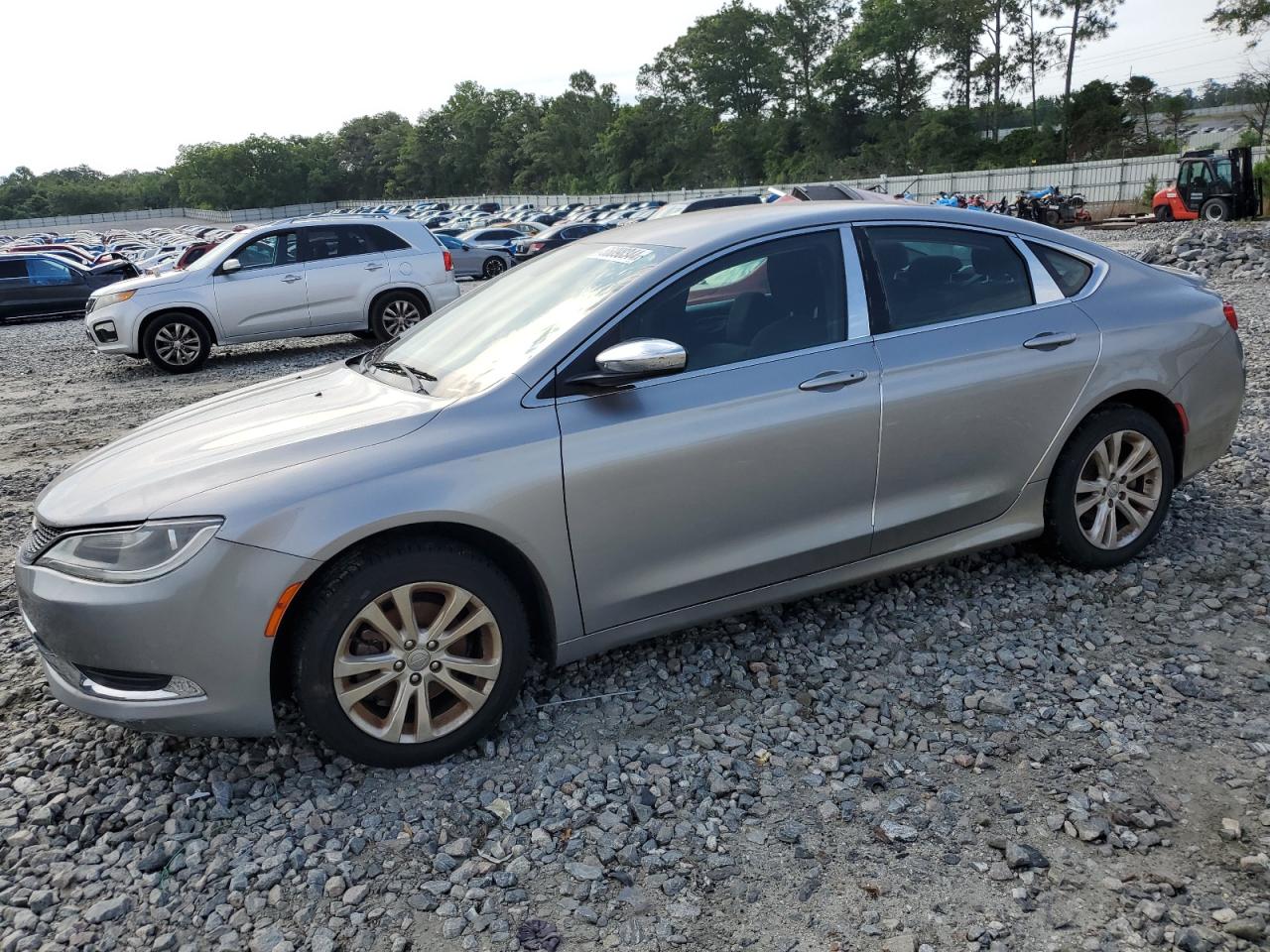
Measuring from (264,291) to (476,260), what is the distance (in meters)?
13.9

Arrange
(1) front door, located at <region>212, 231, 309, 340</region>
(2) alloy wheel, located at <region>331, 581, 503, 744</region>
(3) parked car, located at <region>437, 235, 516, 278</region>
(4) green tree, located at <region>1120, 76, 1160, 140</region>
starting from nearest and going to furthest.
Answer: (2) alloy wheel, located at <region>331, 581, 503, 744</region>
(1) front door, located at <region>212, 231, 309, 340</region>
(3) parked car, located at <region>437, 235, 516, 278</region>
(4) green tree, located at <region>1120, 76, 1160, 140</region>

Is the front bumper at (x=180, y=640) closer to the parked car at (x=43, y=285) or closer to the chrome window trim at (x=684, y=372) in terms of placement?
the chrome window trim at (x=684, y=372)

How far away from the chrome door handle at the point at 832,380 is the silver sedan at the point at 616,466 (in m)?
0.01

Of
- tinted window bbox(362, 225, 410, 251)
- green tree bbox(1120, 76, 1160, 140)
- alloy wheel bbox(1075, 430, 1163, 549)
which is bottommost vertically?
alloy wheel bbox(1075, 430, 1163, 549)

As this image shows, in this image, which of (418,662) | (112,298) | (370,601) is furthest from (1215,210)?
(370,601)

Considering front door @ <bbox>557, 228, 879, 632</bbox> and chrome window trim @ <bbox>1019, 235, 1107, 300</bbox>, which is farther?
chrome window trim @ <bbox>1019, 235, 1107, 300</bbox>

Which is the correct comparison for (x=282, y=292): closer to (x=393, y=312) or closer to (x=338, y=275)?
(x=338, y=275)

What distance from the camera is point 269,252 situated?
1212 cm

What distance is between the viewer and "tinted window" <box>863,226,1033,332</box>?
3.83 meters

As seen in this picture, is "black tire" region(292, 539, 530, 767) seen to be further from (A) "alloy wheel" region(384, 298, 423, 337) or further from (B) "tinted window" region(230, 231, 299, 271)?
(B) "tinted window" region(230, 231, 299, 271)

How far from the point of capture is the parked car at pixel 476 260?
83.3 ft

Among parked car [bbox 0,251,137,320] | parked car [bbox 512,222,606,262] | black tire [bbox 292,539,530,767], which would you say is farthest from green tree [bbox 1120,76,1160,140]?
black tire [bbox 292,539,530,767]

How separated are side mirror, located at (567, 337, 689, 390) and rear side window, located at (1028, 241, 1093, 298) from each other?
1.89 metres

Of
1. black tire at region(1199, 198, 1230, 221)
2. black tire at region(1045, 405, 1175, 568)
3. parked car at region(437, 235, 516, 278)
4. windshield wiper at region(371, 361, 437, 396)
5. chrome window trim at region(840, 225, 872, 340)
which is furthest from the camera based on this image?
black tire at region(1199, 198, 1230, 221)
